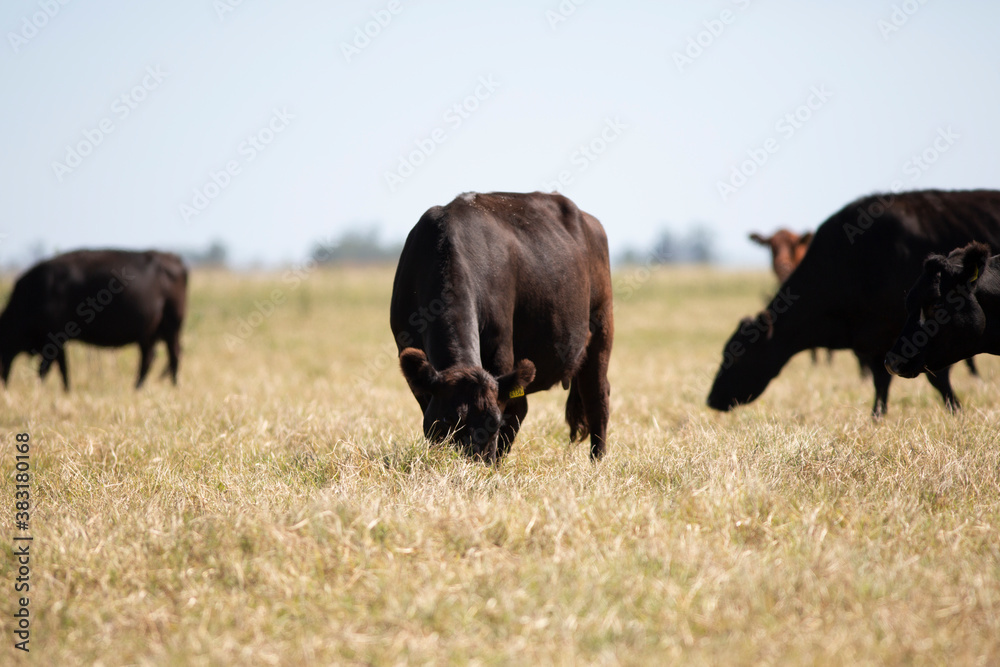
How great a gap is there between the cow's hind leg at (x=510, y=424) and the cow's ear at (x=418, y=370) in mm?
935

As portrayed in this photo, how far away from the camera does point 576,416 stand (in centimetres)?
627

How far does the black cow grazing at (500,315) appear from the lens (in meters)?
4.34

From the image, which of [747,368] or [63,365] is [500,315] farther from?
[63,365]

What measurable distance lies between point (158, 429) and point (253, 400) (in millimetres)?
1632

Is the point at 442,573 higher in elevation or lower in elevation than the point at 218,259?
higher

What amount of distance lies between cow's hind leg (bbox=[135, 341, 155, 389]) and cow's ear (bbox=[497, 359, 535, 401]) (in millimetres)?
8604

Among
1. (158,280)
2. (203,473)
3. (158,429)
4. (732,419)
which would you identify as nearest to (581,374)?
(732,419)

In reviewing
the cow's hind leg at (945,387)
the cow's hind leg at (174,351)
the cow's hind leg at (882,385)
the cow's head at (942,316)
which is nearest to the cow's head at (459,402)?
the cow's head at (942,316)

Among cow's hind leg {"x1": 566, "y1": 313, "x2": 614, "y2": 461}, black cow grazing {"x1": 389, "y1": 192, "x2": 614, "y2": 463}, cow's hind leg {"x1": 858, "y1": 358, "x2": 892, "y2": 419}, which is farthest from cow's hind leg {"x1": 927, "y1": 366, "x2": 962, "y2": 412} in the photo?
black cow grazing {"x1": 389, "y1": 192, "x2": 614, "y2": 463}

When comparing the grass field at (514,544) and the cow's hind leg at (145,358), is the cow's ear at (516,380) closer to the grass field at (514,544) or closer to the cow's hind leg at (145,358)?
the grass field at (514,544)

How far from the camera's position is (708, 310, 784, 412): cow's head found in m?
7.71

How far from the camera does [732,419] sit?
675 centimetres

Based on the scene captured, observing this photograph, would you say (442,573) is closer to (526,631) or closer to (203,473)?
(526,631)

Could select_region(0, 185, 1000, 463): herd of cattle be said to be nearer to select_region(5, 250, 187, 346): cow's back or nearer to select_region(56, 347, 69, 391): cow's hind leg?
select_region(56, 347, 69, 391): cow's hind leg
